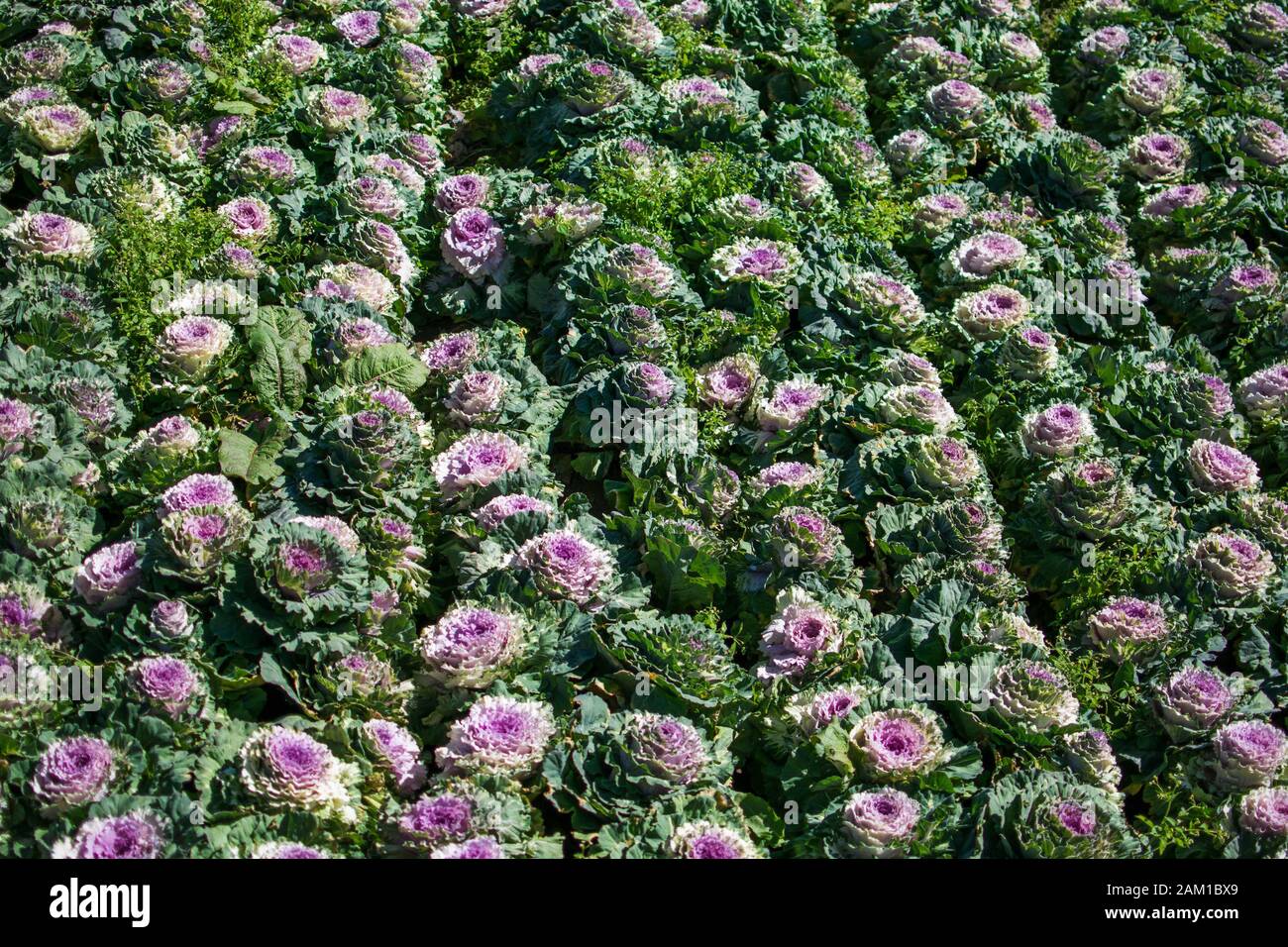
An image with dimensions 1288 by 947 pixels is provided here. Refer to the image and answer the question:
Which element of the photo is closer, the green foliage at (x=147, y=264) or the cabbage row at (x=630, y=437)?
the cabbage row at (x=630, y=437)

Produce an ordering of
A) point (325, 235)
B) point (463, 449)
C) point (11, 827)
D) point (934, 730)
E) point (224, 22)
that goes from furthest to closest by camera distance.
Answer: point (224, 22), point (325, 235), point (463, 449), point (934, 730), point (11, 827)

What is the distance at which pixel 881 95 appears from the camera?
6.73 metres

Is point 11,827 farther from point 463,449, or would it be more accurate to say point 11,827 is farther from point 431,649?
point 463,449

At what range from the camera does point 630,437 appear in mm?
4660

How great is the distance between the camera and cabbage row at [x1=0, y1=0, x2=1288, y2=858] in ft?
11.8

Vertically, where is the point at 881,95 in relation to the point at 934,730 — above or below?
above

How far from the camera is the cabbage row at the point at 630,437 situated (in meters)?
3.59

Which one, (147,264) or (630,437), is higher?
(147,264)

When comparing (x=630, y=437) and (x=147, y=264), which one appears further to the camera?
(x=147, y=264)

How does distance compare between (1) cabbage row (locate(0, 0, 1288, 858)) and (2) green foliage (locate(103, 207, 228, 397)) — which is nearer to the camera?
(1) cabbage row (locate(0, 0, 1288, 858))
